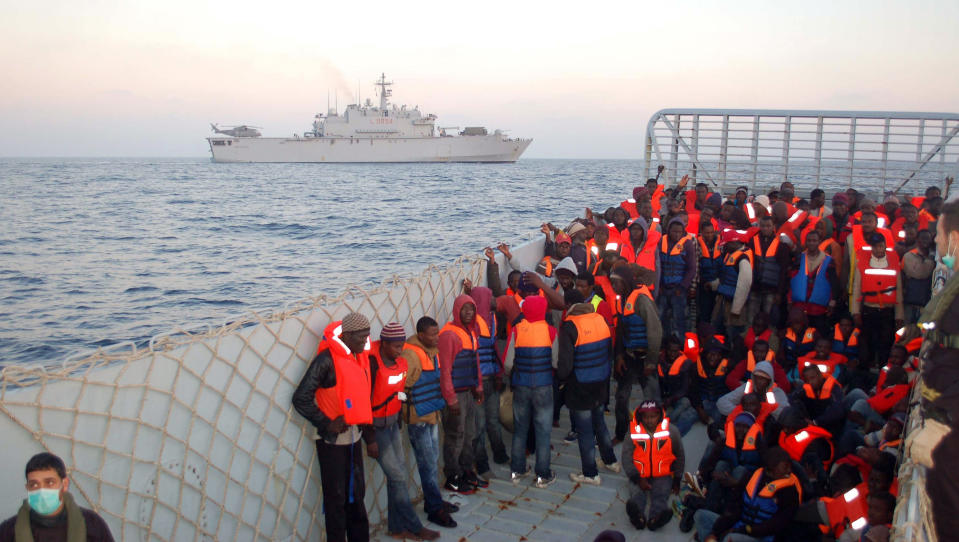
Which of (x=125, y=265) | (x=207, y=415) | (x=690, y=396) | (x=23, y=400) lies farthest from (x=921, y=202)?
(x=125, y=265)

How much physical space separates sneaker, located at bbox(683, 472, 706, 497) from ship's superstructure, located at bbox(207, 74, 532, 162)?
79.6 meters

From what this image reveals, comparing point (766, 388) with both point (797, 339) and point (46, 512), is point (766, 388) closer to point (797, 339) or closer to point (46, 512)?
point (797, 339)

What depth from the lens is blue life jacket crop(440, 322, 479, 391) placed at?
5.14 metres

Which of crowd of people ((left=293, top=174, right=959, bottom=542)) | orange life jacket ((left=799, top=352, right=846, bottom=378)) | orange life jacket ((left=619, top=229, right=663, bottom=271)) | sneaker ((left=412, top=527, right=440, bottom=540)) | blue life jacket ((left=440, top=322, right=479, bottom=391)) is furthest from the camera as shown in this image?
orange life jacket ((left=619, top=229, right=663, bottom=271))

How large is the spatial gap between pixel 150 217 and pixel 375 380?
3194cm

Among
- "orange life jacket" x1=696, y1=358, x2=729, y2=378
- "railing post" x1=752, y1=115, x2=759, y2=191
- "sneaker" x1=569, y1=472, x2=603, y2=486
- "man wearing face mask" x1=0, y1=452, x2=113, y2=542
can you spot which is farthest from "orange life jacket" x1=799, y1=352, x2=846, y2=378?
"railing post" x1=752, y1=115, x2=759, y2=191

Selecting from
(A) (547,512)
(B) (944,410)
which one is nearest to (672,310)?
(A) (547,512)

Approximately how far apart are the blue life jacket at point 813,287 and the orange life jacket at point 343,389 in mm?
4640

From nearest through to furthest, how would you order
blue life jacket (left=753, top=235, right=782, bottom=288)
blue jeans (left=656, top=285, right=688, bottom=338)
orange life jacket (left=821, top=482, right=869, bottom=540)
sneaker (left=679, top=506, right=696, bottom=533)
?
orange life jacket (left=821, top=482, right=869, bottom=540) < sneaker (left=679, top=506, right=696, bottom=533) < blue life jacket (left=753, top=235, right=782, bottom=288) < blue jeans (left=656, top=285, right=688, bottom=338)

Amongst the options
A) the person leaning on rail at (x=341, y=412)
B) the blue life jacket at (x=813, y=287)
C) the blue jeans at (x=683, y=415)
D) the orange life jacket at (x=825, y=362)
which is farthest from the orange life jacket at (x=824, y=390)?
the person leaning on rail at (x=341, y=412)

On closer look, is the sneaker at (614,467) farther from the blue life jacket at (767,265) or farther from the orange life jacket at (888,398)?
the blue life jacket at (767,265)

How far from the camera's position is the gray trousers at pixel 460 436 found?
5215 millimetres

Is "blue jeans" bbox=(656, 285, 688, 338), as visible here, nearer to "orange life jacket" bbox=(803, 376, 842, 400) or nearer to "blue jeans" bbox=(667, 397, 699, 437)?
"blue jeans" bbox=(667, 397, 699, 437)

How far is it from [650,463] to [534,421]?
0.94m
